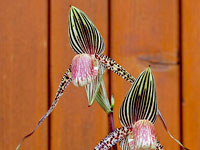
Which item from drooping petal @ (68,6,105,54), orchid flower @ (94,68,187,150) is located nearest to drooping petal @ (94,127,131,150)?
orchid flower @ (94,68,187,150)

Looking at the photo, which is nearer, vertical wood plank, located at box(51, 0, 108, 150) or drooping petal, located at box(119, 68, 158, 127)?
drooping petal, located at box(119, 68, 158, 127)

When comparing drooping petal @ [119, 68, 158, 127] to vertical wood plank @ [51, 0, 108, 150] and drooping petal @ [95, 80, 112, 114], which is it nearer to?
drooping petal @ [95, 80, 112, 114]

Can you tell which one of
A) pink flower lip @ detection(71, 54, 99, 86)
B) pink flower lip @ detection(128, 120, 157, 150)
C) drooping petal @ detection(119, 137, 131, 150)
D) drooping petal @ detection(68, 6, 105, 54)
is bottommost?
drooping petal @ detection(119, 137, 131, 150)

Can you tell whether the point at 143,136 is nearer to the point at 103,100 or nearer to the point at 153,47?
the point at 103,100

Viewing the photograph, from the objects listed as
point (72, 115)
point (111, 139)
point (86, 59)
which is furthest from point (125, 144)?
point (72, 115)
